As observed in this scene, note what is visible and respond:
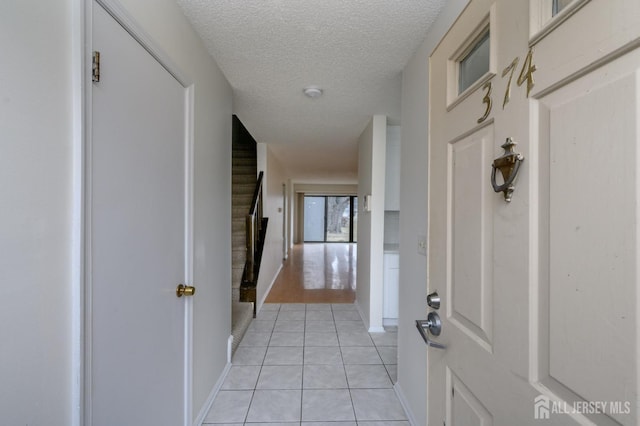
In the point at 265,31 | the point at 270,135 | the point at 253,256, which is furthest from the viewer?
the point at 270,135

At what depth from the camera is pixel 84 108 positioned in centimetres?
78

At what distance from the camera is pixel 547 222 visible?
565mm

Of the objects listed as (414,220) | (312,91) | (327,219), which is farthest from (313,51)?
(327,219)

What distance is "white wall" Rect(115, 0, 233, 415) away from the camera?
4.47 ft

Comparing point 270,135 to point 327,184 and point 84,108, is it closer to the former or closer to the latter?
point 84,108

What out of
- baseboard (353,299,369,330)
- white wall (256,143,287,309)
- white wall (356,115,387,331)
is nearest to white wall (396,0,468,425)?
white wall (356,115,387,331)

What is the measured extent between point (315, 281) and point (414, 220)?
380 cm

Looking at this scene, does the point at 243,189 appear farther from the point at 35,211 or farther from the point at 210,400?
the point at 35,211

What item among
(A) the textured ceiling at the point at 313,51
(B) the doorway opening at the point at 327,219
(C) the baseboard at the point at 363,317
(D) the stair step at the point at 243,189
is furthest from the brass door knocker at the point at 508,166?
(B) the doorway opening at the point at 327,219

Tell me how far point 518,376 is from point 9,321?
45.4 inches

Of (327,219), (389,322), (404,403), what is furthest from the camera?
A: (327,219)

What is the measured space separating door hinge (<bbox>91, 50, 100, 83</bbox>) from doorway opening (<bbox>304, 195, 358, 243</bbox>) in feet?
36.0

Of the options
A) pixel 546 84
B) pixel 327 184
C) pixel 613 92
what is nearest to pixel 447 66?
pixel 546 84

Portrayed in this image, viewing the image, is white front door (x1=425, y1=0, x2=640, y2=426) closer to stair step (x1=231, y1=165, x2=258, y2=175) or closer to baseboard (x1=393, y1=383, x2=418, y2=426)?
baseboard (x1=393, y1=383, x2=418, y2=426)
